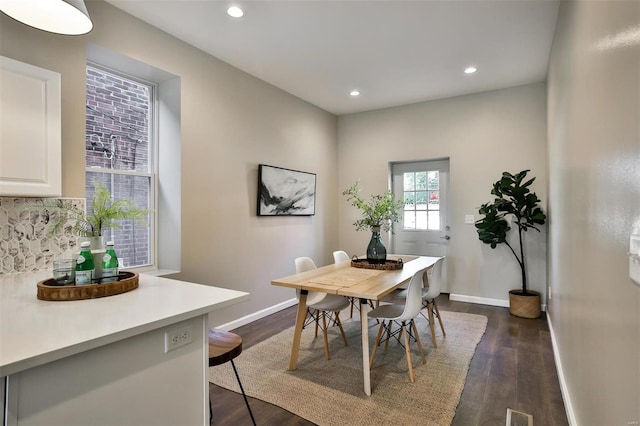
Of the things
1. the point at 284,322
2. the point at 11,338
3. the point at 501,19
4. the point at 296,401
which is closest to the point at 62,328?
the point at 11,338

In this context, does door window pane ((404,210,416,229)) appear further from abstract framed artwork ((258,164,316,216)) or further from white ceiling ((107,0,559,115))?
white ceiling ((107,0,559,115))

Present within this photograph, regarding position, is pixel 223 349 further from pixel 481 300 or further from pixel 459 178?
pixel 459 178

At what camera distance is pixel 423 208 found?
5191mm

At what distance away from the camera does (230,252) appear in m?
3.62

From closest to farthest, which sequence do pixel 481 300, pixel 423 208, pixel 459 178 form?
pixel 481 300 → pixel 459 178 → pixel 423 208

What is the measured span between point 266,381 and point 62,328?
1.71m

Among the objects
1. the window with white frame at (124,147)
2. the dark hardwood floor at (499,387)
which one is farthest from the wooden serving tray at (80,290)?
the window with white frame at (124,147)

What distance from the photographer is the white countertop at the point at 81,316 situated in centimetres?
94

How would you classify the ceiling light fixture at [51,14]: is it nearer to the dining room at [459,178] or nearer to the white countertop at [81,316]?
the dining room at [459,178]

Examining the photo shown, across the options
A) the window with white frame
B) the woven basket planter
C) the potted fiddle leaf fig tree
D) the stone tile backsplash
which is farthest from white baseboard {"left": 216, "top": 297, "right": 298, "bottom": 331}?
the woven basket planter

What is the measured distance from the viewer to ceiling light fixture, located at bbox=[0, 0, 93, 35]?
56.7 inches

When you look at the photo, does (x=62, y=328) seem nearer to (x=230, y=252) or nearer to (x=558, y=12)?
(x=230, y=252)

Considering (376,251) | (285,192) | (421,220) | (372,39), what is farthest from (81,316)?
(421,220)

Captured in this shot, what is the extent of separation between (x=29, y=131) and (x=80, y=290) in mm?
1021
